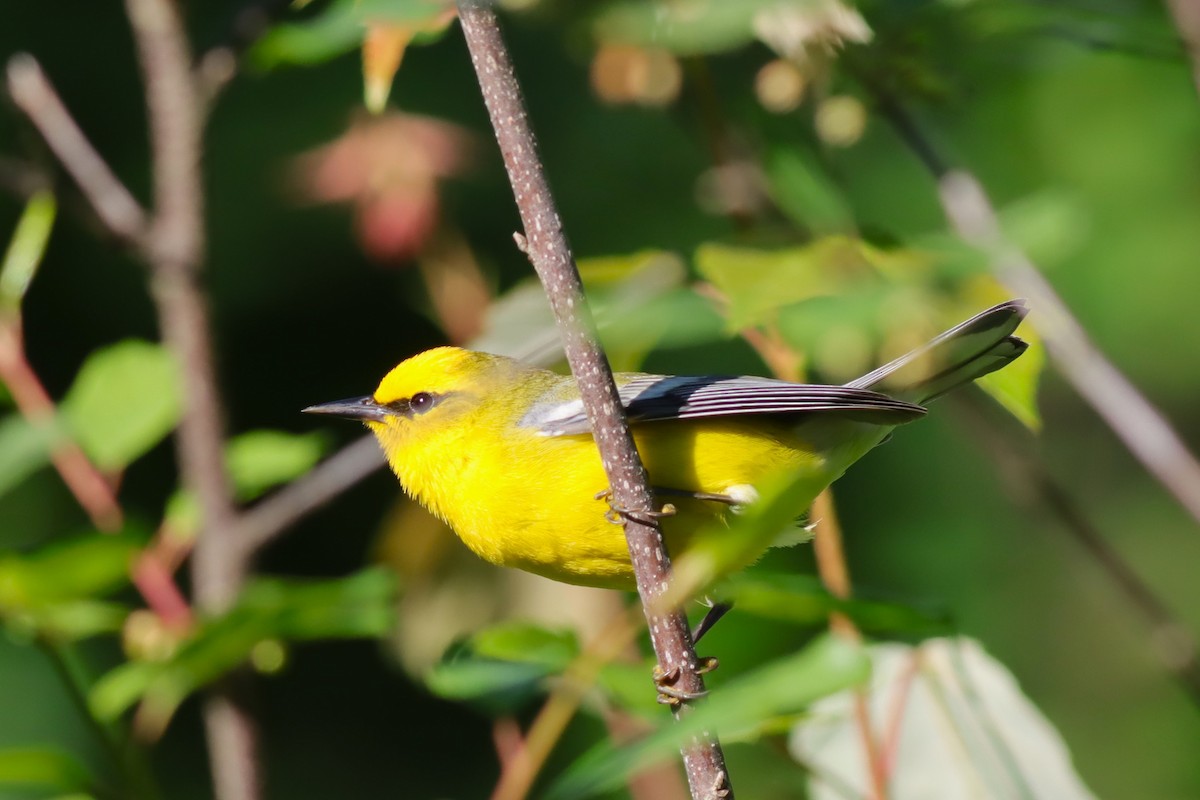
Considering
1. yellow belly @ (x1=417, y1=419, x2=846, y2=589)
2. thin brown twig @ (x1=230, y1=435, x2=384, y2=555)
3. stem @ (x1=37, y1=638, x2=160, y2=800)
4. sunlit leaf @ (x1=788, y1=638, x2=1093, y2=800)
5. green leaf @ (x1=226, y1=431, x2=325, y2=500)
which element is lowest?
sunlit leaf @ (x1=788, y1=638, x2=1093, y2=800)

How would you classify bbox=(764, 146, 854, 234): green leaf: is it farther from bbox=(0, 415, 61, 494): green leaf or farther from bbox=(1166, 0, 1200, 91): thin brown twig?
bbox=(0, 415, 61, 494): green leaf

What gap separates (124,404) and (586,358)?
1258 millimetres

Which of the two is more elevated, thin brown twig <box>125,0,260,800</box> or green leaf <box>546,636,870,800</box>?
thin brown twig <box>125,0,260,800</box>

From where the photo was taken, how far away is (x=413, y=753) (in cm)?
700

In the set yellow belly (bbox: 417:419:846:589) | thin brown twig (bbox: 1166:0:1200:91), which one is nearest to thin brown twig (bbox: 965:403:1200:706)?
yellow belly (bbox: 417:419:846:589)

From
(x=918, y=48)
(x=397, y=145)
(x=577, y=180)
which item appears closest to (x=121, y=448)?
(x=397, y=145)

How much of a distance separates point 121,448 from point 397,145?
134 centimetres

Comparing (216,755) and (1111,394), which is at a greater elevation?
(216,755)

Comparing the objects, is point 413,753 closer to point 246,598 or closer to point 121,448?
point 121,448

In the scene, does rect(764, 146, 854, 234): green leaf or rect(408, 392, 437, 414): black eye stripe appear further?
rect(408, 392, 437, 414): black eye stripe

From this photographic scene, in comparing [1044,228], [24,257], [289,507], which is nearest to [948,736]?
[1044,228]

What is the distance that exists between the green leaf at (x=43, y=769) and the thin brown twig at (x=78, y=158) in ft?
4.48

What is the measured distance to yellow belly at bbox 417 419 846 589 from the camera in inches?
94.1

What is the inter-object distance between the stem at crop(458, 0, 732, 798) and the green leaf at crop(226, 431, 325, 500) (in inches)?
44.8
